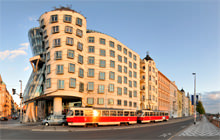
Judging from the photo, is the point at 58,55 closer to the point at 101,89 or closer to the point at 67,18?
the point at 67,18

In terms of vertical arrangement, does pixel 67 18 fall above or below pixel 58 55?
above

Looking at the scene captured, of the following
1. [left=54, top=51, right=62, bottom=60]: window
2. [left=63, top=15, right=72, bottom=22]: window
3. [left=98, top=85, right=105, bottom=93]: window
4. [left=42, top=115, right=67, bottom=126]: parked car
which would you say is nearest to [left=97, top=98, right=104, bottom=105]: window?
[left=98, top=85, right=105, bottom=93]: window

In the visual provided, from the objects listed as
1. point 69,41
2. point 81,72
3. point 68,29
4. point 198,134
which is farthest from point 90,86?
point 198,134

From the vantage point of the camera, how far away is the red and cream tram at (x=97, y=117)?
3531 cm

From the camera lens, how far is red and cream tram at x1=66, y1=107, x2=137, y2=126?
35312mm

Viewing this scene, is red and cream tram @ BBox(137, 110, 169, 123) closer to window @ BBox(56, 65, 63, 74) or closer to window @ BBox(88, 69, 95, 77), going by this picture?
window @ BBox(88, 69, 95, 77)

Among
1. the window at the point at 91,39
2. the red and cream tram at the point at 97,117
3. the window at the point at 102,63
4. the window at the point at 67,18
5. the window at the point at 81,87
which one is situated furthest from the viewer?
the window at the point at 102,63

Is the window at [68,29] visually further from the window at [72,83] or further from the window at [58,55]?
the window at [72,83]

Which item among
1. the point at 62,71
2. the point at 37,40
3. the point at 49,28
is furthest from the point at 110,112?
the point at 37,40

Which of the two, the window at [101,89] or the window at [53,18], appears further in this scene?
the window at [101,89]

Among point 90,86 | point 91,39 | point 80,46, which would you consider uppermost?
point 91,39

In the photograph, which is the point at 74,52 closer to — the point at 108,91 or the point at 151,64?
the point at 108,91

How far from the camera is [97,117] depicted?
1507 inches

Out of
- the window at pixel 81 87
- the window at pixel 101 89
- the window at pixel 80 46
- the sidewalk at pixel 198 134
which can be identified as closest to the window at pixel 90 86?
the window at pixel 101 89
